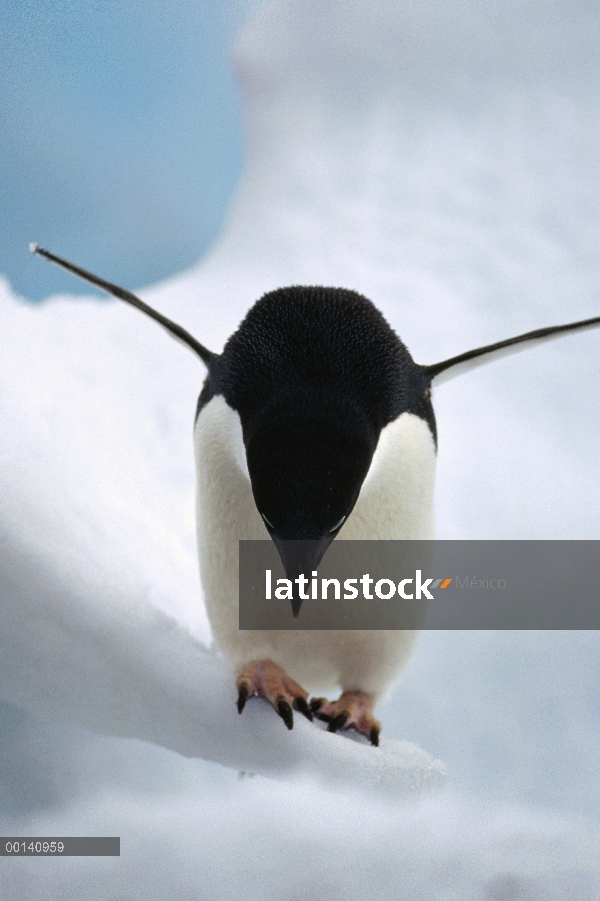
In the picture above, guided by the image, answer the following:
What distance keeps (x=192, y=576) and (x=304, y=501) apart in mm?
652

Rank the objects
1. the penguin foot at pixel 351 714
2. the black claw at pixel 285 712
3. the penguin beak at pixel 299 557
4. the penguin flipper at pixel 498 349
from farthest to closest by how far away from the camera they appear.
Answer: the penguin flipper at pixel 498 349, the penguin foot at pixel 351 714, the black claw at pixel 285 712, the penguin beak at pixel 299 557

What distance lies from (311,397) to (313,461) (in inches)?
3.7

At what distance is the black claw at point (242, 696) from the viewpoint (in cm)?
90

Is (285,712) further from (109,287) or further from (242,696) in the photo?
(109,287)

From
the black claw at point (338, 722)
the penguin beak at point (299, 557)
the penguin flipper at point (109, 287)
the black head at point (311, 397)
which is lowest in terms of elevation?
the black claw at point (338, 722)

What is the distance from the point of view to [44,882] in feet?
2.92

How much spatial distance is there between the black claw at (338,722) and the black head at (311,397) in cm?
31

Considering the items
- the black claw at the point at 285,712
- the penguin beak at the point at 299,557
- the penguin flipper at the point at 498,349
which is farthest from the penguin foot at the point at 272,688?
the penguin flipper at the point at 498,349

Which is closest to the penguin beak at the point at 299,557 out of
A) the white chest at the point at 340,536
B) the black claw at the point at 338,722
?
the white chest at the point at 340,536

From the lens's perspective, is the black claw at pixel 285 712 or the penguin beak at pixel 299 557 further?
the black claw at pixel 285 712

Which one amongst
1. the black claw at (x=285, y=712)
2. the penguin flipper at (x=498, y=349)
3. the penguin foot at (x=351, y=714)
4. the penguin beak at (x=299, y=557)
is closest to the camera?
the penguin beak at (x=299, y=557)

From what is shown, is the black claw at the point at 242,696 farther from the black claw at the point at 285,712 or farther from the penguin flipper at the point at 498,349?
the penguin flipper at the point at 498,349

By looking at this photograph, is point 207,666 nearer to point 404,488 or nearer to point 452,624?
point 404,488

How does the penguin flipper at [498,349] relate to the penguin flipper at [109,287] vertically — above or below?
below
